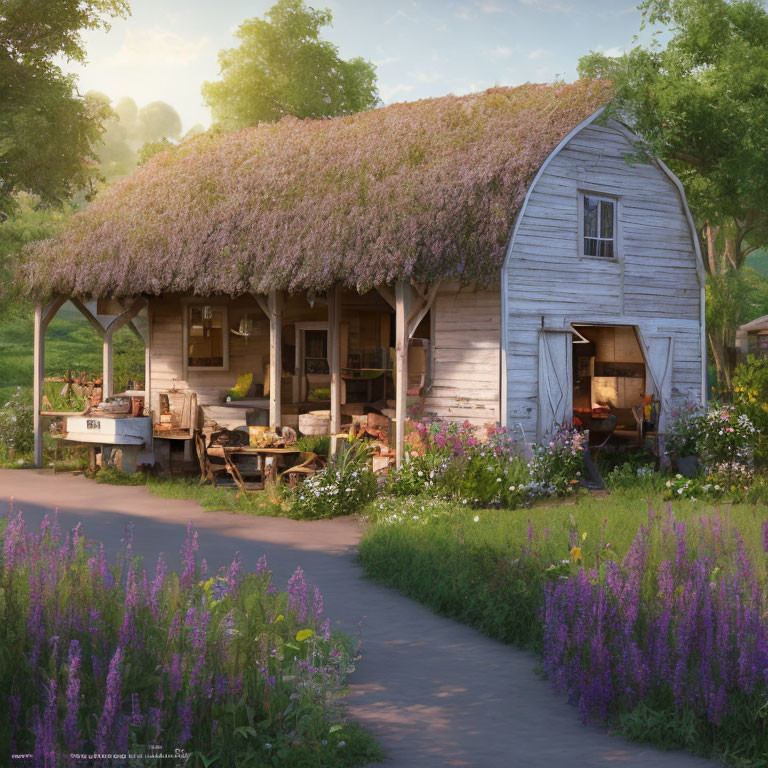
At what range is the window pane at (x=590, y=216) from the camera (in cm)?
1559

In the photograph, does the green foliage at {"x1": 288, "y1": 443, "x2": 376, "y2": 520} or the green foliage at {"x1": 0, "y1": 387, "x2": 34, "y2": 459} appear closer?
the green foliage at {"x1": 288, "y1": 443, "x2": 376, "y2": 520}

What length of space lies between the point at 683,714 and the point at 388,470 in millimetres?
8957

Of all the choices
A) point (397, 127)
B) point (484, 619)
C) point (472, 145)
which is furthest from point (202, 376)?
point (484, 619)

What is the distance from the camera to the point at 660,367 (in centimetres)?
1625

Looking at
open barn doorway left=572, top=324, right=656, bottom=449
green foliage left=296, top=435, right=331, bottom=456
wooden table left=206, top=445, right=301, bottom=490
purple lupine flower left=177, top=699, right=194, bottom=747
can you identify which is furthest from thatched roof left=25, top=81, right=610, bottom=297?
purple lupine flower left=177, top=699, right=194, bottom=747

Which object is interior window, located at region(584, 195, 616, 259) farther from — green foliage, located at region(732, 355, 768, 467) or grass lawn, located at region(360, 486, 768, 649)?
grass lawn, located at region(360, 486, 768, 649)

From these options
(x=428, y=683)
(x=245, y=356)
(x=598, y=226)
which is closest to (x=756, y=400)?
(x=598, y=226)

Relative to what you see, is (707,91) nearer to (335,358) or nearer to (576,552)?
(335,358)

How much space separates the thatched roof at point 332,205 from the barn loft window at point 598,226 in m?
1.34

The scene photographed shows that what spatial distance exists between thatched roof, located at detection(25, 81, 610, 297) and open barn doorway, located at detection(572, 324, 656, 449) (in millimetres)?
5053

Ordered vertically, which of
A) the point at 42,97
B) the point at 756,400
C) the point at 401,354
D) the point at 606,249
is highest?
the point at 42,97

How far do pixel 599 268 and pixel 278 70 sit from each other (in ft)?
74.7

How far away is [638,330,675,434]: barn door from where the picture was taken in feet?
52.7

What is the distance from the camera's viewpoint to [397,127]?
1670 centimetres
